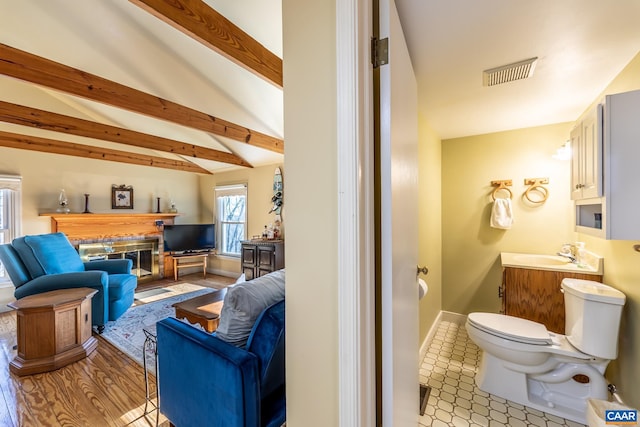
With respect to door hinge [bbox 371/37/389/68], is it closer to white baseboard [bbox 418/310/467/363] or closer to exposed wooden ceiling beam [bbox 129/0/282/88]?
exposed wooden ceiling beam [bbox 129/0/282/88]

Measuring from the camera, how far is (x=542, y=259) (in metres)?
2.32

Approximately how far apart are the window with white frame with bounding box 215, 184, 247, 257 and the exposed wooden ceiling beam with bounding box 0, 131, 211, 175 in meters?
0.81

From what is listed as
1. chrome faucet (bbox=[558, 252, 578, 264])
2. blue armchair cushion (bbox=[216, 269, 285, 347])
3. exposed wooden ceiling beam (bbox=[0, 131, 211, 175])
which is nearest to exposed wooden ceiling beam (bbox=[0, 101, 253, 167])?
exposed wooden ceiling beam (bbox=[0, 131, 211, 175])

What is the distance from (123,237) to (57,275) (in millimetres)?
2245

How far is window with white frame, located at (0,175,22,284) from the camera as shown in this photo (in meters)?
3.43

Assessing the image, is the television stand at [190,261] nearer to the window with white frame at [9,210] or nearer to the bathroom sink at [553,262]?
the window with white frame at [9,210]

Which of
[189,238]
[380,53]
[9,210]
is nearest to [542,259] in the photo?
[380,53]

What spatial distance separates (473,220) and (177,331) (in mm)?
2800

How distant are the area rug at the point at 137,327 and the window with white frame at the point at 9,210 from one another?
1.93m

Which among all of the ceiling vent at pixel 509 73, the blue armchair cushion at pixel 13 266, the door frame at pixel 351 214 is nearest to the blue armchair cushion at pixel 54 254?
the blue armchair cushion at pixel 13 266

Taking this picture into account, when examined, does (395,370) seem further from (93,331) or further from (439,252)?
(93,331)

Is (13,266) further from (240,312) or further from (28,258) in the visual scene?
(240,312)

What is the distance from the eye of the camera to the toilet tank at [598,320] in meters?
1.44

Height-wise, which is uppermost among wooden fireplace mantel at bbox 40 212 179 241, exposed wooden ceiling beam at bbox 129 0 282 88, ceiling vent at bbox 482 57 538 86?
exposed wooden ceiling beam at bbox 129 0 282 88
